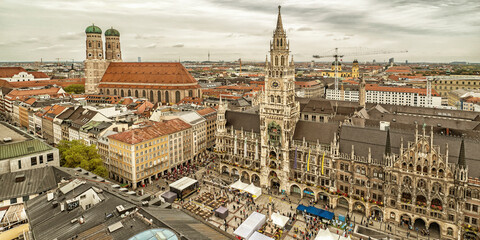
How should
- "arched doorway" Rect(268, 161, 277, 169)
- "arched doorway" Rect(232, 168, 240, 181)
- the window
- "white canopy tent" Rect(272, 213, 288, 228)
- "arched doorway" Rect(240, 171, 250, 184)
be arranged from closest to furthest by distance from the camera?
"white canopy tent" Rect(272, 213, 288, 228)
the window
"arched doorway" Rect(268, 161, 277, 169)
"arched doorway" Rect(240, 171, 250, 184)
"arched doorway" Rect(232, 168, 240, 181)

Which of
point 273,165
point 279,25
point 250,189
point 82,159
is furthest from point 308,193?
point 82,159

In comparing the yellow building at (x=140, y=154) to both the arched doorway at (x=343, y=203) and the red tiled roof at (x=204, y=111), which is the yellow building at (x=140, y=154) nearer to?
the red tiled roof at (x=204, y=111)

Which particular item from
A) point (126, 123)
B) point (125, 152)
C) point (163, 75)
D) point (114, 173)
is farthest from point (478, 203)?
point (163, 75)

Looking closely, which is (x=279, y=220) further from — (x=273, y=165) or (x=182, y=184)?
(x=182, y=184)

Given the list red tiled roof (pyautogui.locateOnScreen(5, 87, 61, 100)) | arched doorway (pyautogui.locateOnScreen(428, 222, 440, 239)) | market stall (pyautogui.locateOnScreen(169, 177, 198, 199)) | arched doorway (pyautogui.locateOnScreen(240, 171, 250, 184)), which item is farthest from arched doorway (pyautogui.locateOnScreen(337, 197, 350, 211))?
red tiled roof (pyautogui.locateOnScreen(5, 87, 61, 100))

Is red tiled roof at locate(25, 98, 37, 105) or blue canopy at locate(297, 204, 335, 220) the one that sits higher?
red tiled roof at locate(25, 98, 37, 105)

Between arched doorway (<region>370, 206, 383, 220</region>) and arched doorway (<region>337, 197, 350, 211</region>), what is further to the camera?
arched doorway (<region>337, 197, 350, 211</region>)

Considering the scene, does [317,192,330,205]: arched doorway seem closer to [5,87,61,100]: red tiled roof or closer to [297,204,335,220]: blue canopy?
[297,204,335,220]: blue canopy

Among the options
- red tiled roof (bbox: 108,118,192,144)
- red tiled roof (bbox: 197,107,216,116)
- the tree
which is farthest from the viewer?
red tiled roof (bbox: 197,107,216,116)
